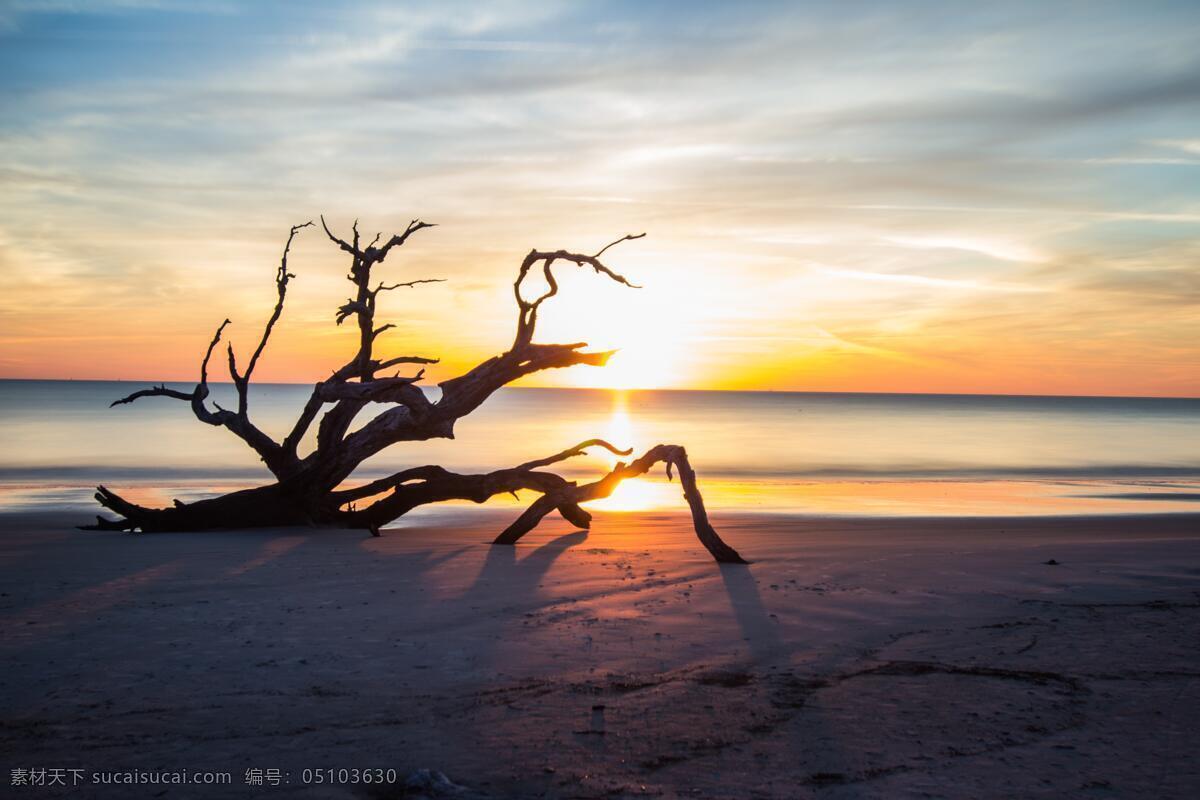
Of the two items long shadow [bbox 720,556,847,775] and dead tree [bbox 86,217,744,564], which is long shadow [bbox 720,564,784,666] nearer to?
long shadow [bbox 720,556,847,775]

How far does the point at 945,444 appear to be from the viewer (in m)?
46.0

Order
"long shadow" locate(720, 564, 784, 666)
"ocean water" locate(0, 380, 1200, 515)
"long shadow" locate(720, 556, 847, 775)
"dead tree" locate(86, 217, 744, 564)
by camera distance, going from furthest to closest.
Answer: "ocean water" locate(0, 380, 1200, 515)
"dead tree" locate(86, 217, 744, 564)
"long shadow" locate(720, 564, 784, 666)
"long shadow" locate(720, 556, 847, 775)

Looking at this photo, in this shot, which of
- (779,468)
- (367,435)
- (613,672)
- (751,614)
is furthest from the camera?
(779,468)

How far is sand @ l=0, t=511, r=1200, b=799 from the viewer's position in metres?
4.12

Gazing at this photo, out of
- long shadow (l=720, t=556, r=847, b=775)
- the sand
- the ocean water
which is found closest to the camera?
the sand

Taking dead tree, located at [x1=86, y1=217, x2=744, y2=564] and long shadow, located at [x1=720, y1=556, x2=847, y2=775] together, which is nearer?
long shadow, located at [x1=720, y1=556, x2=847, y2=775]

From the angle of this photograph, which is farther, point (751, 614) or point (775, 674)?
point (751, 614)

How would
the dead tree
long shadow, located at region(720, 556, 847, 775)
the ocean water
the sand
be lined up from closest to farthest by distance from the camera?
the sand → long shadow, located at region(720, 556, 847, 775) → the dead tree → the ocean water

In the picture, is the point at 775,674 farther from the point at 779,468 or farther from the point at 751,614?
the point at 779,468

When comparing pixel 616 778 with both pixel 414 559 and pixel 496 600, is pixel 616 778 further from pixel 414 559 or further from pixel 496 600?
pixel 414 559

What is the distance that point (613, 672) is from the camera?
557 cm

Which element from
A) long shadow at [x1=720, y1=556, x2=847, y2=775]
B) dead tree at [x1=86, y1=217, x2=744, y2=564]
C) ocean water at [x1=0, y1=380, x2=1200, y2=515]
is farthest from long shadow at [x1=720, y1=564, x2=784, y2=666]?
ocean water at [x1=0, y1=380, x2=1200, y2=515]

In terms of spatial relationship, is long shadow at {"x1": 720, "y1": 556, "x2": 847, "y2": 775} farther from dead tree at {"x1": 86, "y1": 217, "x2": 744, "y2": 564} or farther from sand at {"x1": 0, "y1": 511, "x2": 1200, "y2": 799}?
dead tree at {"x1": 86, "y1": 217, "x2": 744, "y2": 564}

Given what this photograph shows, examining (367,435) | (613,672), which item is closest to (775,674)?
(613,672)
